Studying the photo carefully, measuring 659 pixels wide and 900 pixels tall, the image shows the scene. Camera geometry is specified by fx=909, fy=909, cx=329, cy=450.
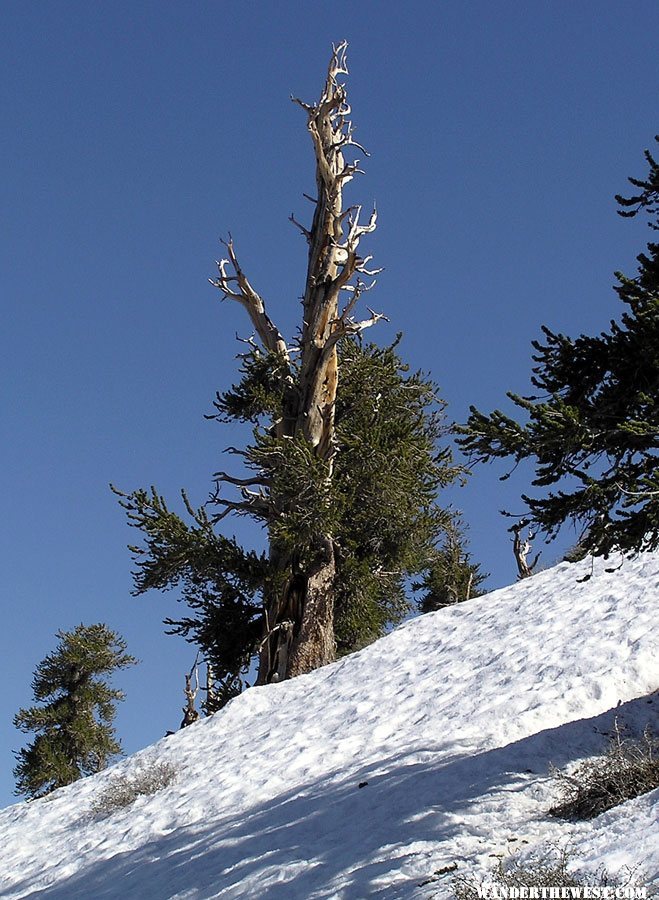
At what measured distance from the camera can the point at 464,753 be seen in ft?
32.3

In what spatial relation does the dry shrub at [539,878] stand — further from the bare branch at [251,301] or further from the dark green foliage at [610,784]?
the bare branch at [251,301]

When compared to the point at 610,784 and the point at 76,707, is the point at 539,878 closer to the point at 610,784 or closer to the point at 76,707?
the point at 610,784

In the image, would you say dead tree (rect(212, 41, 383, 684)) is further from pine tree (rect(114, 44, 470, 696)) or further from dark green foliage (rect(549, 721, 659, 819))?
dark green foliage (rect(549, 721, 659, 819))

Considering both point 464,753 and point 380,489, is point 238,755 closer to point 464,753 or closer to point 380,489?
point 464,753

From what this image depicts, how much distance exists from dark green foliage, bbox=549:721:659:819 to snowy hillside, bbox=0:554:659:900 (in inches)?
9.0

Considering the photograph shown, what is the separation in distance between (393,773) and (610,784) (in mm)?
3116

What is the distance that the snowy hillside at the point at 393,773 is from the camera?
7344mm

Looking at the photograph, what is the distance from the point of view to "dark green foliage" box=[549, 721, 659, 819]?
712 cm

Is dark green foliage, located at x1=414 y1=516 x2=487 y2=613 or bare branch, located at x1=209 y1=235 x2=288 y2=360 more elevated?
bare branch, located at x1=209 y1=235 x2=288 y2=360

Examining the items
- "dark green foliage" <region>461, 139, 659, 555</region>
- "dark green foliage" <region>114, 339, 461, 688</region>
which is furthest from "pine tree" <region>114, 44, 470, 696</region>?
"dark green foliage" <region>461, 139, 659, 555</region>

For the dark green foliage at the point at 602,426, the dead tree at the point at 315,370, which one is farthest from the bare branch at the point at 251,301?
the dark green foliage at the point at 602,426

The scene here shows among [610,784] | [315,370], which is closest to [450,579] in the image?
[315,370]

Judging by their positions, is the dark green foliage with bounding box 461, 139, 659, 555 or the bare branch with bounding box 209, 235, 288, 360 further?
the bare branch with bounding box 209, 235, 288, 360

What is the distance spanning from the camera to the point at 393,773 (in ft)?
32.4
